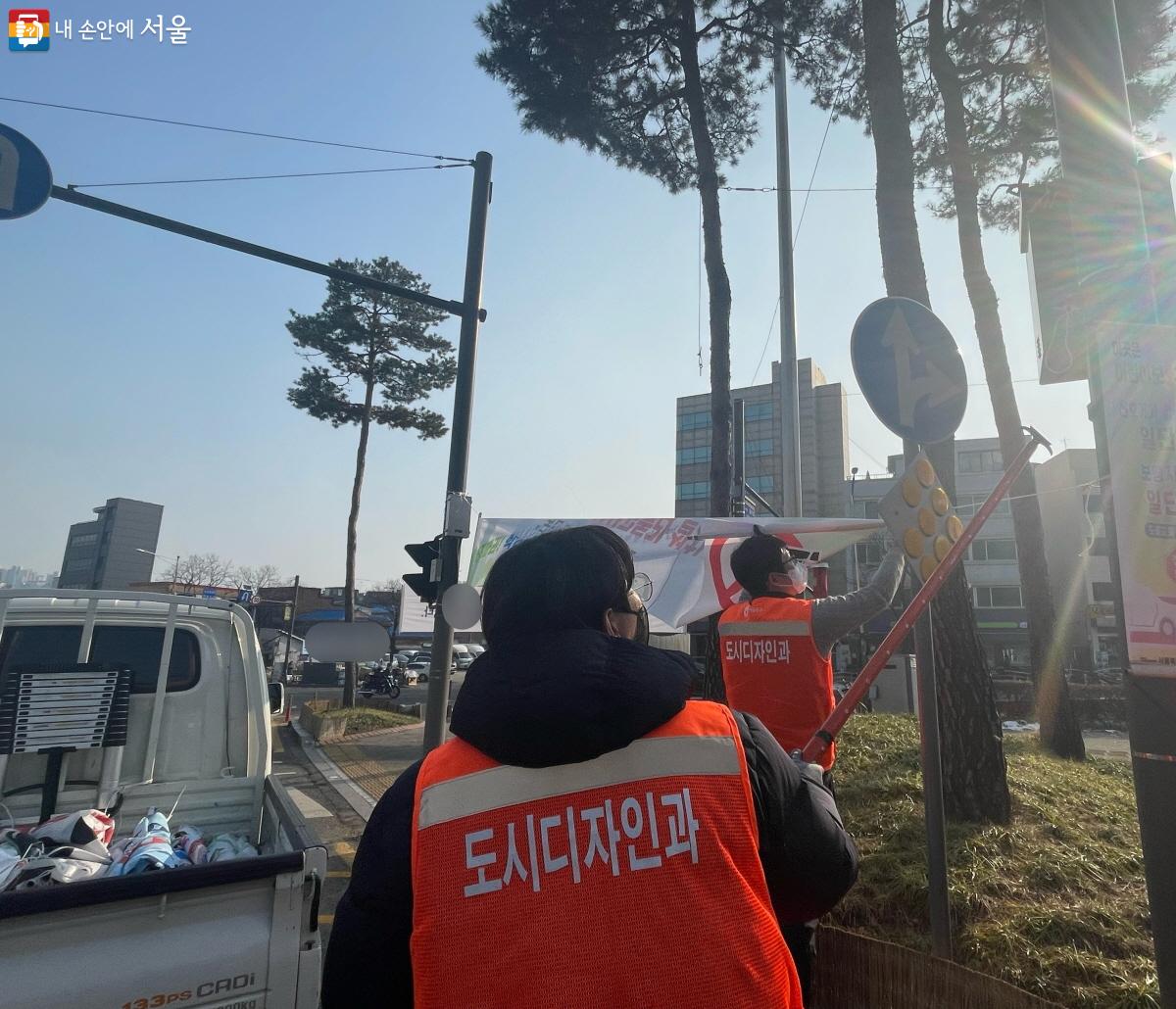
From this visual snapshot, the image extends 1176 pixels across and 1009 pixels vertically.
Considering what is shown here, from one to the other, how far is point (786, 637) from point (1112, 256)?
6.54 ft

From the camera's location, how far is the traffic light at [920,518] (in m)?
Answer: 2.91

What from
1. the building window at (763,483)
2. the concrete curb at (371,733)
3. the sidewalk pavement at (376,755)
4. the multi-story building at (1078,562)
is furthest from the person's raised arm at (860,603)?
the building window at (763,483)

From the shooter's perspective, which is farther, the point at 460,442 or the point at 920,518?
the point at 460,442

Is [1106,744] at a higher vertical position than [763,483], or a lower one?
lower

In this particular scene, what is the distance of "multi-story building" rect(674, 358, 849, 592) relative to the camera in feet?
177

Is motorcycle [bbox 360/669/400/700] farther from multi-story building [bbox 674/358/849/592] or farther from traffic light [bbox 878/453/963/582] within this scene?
multi-story building [bbox 674/358/849/592]

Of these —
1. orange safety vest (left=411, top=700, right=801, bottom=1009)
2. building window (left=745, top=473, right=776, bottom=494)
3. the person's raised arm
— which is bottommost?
orange safety vest (left=411, top=700, right=801, bottom=1009)

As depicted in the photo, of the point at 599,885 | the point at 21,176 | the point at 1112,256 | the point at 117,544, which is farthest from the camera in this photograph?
the point at 117,544

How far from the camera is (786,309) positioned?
1120 cm

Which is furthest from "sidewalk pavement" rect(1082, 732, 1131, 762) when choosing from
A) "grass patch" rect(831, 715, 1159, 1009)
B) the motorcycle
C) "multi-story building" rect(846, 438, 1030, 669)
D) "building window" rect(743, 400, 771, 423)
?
"building window" rect(743, 400, 771, 423)

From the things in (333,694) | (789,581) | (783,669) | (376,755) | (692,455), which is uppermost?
(692,455)

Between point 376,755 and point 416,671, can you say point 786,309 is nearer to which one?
point 376,755

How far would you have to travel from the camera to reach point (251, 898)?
246cm

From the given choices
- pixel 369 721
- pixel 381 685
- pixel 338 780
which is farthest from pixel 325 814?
pixel 381 685
